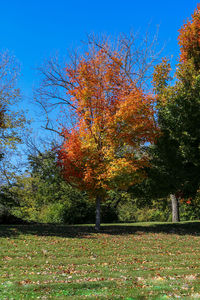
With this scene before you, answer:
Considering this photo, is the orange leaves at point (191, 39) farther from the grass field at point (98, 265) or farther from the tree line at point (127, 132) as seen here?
the grass field at point (98, 265)

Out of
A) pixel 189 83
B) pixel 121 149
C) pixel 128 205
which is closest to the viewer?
pixel 121 149

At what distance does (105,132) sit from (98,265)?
10.2 metres

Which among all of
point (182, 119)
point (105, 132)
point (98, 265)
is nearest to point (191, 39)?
point (182, 119)

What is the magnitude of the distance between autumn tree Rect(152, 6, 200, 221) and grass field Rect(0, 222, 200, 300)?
15.3ft

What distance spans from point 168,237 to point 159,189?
16.7 ft

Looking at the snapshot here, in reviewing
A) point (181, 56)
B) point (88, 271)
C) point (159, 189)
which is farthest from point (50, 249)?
point (181, 56)

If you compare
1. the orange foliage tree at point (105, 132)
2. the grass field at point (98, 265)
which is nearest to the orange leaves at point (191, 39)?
the orange foliage tree at point (105, 132)

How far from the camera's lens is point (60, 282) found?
7.59 meters

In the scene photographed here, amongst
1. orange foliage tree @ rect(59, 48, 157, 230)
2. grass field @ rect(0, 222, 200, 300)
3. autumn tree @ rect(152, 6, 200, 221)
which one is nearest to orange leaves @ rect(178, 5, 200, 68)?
autumn tree @ rect(152, 6, 200, 221)

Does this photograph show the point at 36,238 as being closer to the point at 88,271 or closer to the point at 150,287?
the point at 88,271

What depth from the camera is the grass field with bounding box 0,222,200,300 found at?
6.80 meters

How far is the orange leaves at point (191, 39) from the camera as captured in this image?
2362 cm

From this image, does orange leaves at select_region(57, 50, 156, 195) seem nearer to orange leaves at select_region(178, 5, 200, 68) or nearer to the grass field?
the grass field

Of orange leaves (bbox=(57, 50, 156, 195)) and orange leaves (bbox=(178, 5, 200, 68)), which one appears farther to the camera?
orange leaves (bbox=(178, 5, 200, 68))
